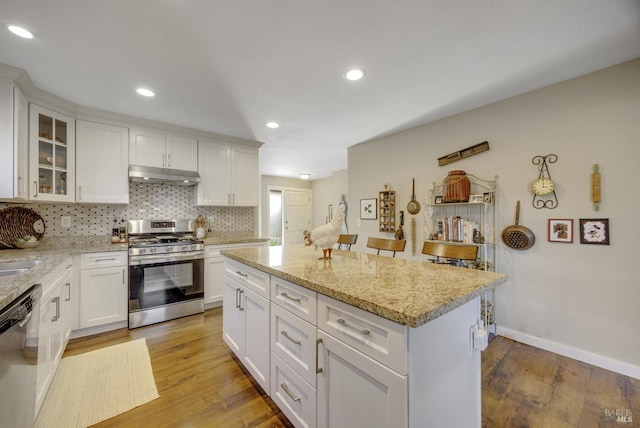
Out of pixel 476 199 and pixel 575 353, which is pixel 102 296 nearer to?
pixel 476 199

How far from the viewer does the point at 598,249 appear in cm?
204

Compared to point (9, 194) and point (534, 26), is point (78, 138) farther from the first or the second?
point (534, 26)

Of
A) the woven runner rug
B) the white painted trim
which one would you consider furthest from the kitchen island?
the white painted trim

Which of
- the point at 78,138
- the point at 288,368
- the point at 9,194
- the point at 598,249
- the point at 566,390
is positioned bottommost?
the point at 566,390

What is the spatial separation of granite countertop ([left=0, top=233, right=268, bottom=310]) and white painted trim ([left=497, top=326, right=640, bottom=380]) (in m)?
3.12

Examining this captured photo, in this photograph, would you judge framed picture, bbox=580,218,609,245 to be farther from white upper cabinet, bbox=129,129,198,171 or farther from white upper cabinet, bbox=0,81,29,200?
white upper cabinet, bbox=0,81,29,200

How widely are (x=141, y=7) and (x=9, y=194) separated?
1.90 m

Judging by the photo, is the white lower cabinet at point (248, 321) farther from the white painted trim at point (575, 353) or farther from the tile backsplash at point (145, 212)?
the white painted trim at point (575, 353)

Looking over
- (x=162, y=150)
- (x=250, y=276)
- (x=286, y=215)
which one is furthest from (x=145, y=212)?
(x=286, y=215)

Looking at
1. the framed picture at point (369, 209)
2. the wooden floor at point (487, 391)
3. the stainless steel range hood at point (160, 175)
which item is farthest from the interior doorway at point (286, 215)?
the wooden floor at point (487, 391)

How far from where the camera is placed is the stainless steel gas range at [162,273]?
8.79 ft

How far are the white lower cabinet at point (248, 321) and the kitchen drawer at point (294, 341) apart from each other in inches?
4.2

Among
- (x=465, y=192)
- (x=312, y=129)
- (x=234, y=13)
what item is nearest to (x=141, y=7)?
(x=234, y=13)

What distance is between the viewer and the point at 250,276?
1.77 m
